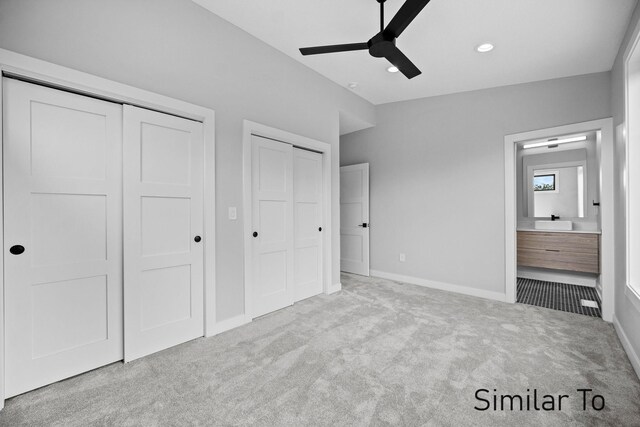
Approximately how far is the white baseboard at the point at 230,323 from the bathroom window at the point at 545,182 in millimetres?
5027

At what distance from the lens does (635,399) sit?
68.2 inches

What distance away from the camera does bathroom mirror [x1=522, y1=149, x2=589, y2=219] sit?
4.47 metres

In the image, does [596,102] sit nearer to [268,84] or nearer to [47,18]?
[268,84]

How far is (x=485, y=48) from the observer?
2.93m

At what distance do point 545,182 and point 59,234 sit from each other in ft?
20.4

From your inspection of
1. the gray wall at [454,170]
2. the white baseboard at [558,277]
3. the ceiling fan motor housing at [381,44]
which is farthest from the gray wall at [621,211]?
the ceiling fan motor housing at [381,44]

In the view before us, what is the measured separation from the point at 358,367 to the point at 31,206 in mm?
2408

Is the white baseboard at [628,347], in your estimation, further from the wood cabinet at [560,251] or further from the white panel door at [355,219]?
the white panel door at [355,219]

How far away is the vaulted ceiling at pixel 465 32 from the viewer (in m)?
2.37

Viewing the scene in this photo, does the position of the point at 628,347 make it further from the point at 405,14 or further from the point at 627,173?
the point at 405,14

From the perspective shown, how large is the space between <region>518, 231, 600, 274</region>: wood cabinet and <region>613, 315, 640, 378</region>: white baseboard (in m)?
1.48

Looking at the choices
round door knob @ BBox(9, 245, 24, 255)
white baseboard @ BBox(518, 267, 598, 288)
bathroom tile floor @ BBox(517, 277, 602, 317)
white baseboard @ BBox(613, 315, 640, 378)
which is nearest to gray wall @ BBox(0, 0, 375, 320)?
round door knob @ BBox(9, 245, 24, 255)

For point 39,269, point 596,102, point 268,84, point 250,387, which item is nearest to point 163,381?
point 250,387

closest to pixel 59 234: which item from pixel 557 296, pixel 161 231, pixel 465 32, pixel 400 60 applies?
pixel 161 231
